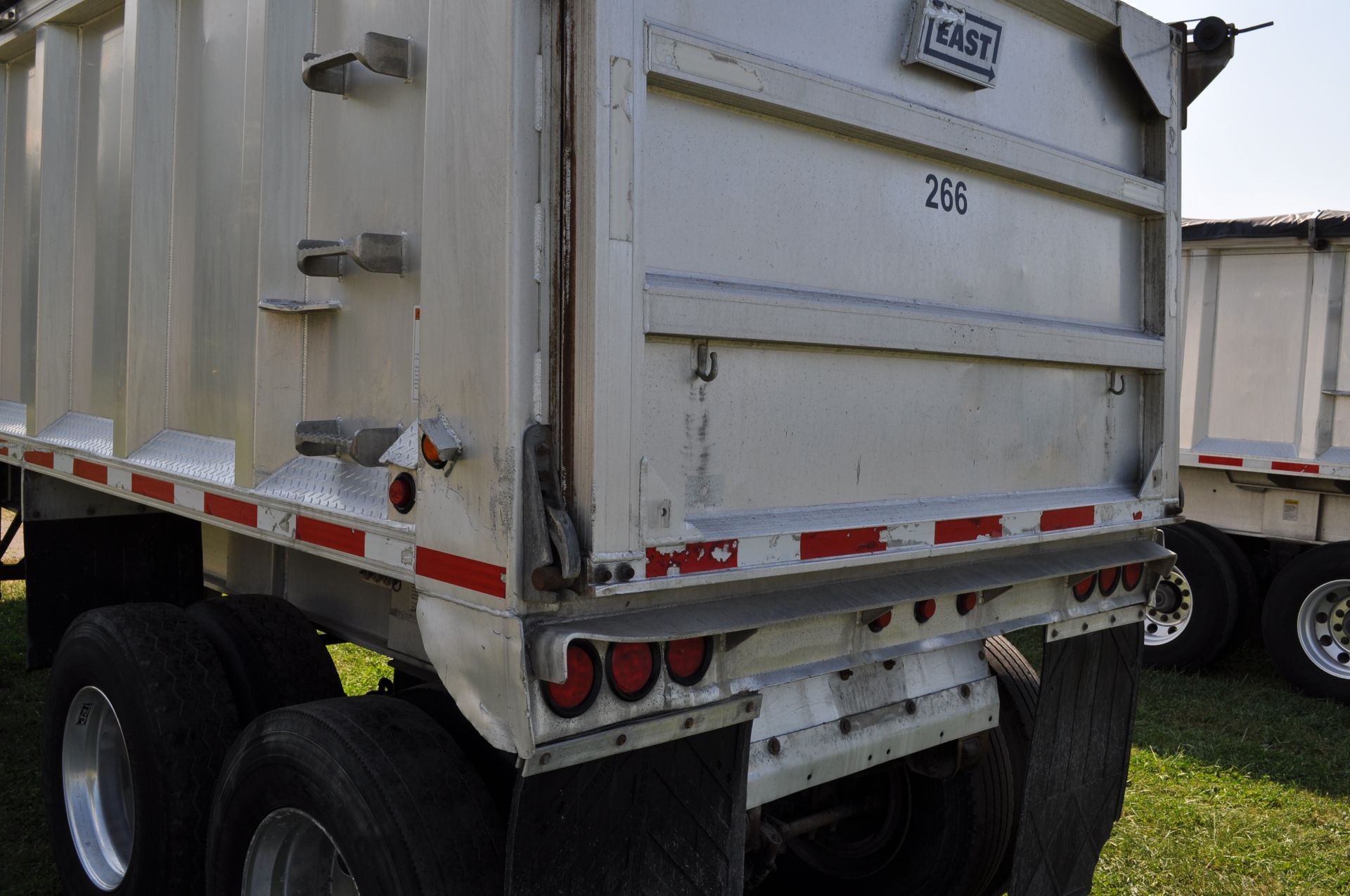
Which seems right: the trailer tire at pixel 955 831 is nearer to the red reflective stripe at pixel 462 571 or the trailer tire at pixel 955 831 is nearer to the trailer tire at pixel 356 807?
the trailer tire at pixel 356 807

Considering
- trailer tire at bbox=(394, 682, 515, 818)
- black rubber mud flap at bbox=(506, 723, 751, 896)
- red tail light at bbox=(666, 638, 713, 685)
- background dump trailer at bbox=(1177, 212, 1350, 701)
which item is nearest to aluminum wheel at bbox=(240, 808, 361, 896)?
trailer tire at bbox=(394, 682, 515, 818)

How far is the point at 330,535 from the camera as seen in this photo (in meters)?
2.50

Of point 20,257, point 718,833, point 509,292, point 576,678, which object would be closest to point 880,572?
point 718,833

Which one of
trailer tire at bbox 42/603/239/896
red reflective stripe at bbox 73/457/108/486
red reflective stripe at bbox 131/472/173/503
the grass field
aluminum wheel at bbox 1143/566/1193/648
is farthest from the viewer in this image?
aluminum wheel at bbox 1143/566/1193/648

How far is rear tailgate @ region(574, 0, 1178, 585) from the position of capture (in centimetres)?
208

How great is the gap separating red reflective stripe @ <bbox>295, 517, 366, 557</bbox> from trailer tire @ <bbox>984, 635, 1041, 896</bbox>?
1.96m

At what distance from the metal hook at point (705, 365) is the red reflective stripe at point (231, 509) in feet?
4.17

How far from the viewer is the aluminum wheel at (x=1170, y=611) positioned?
7262 millimetres

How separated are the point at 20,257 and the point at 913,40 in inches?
141

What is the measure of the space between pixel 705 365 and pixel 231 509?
1.43 meters

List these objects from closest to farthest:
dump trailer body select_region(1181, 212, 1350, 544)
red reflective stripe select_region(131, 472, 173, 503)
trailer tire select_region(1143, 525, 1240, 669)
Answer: red reflective stripe select_region(131, 472, 173, 503), dump trailer body select_region(1181, 212, 1350, 544), trailer tire select_region(1143, 525, 1240, 669)

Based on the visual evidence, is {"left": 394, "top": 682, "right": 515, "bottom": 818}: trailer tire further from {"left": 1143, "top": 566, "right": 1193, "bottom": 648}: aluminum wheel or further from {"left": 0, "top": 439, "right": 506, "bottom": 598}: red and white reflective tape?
{"left": 1143, "top": 566, "right": 1193, "bottom": 648}: aluminum wheel

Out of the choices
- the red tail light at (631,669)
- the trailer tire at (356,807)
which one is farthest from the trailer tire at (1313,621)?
the trailer tire at (356,807)

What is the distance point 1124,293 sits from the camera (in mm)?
3420
